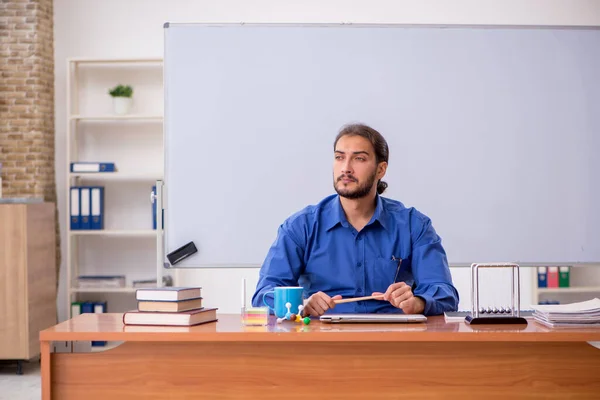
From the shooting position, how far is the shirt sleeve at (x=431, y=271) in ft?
9.02

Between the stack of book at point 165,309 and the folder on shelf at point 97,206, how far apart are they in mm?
3594

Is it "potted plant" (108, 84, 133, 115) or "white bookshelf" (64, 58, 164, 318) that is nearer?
"potted plant" (108, 84, 133, 115)

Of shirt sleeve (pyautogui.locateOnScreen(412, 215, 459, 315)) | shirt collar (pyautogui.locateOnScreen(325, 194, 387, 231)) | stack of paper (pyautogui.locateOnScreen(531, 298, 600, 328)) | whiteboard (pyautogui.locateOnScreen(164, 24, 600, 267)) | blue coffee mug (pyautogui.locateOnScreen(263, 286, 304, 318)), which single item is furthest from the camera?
whiteboard (pyautogui.locateOnScreen(164, 24, 600, 267))

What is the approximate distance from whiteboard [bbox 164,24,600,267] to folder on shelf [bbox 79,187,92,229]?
7.31 feet

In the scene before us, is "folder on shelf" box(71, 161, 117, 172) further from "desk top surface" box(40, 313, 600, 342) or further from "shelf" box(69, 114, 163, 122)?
"desk top surface" box(40, 313, 600, 342)

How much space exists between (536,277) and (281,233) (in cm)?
332

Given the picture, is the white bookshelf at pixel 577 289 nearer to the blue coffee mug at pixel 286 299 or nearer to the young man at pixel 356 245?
the young man at pixel 356 245

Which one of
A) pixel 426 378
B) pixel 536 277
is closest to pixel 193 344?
pixel 426 378

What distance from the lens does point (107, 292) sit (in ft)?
20.4

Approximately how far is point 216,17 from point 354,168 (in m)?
3.51

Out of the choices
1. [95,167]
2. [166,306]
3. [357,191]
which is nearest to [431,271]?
[357,191]

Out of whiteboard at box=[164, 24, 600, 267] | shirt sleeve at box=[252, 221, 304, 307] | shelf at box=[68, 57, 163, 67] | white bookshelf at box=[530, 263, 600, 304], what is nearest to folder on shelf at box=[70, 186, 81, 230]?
shelf at box=[68, 57, 163, 67]

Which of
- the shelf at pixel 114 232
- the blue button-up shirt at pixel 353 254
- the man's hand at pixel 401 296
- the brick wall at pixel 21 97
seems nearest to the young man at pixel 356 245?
the blue button-up shirt at pixel 353 254

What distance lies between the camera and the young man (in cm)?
291
